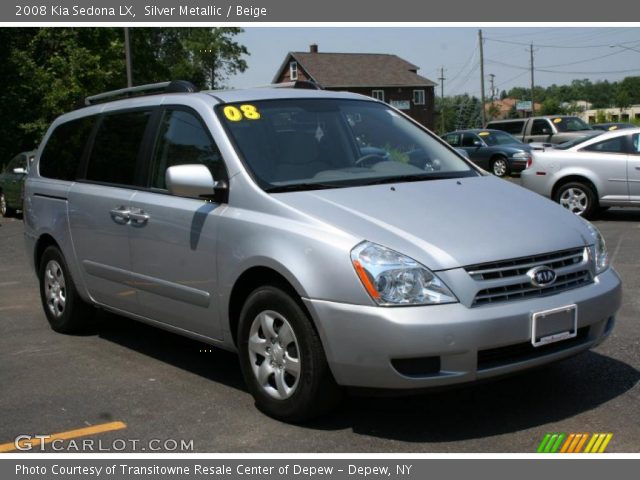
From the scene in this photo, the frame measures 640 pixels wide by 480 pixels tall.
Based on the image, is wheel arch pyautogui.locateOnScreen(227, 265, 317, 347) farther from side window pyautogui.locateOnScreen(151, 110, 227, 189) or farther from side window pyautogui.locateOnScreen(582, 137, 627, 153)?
side window pyautogui.locateOnScreen(582, 137, 627, 153)

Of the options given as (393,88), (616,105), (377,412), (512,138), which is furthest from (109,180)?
(616,105)

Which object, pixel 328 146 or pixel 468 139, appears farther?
pixel 468 139

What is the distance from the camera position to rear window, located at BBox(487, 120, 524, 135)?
2923 centimetres

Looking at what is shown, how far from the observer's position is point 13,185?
1877 centimetres

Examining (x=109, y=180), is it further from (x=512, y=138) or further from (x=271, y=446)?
(x=512, y=138)

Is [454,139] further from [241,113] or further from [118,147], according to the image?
[241,113]

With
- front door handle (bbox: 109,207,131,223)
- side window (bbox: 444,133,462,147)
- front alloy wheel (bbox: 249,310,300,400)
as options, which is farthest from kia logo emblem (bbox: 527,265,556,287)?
side window (bbox: 444,133,462,147)

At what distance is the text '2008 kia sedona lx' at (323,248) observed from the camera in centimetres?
401

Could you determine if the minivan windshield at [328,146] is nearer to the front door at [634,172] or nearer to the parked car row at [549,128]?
the front door at [634,172]

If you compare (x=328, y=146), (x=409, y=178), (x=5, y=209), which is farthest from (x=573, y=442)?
(x=5, y=209)

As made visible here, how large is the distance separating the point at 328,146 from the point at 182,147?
3.14ft

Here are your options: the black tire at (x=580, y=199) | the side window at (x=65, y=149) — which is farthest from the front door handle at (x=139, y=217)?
the black tire at (x=580, y=199)

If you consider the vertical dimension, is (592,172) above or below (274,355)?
above

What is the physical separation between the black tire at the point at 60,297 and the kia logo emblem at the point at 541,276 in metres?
3.83
